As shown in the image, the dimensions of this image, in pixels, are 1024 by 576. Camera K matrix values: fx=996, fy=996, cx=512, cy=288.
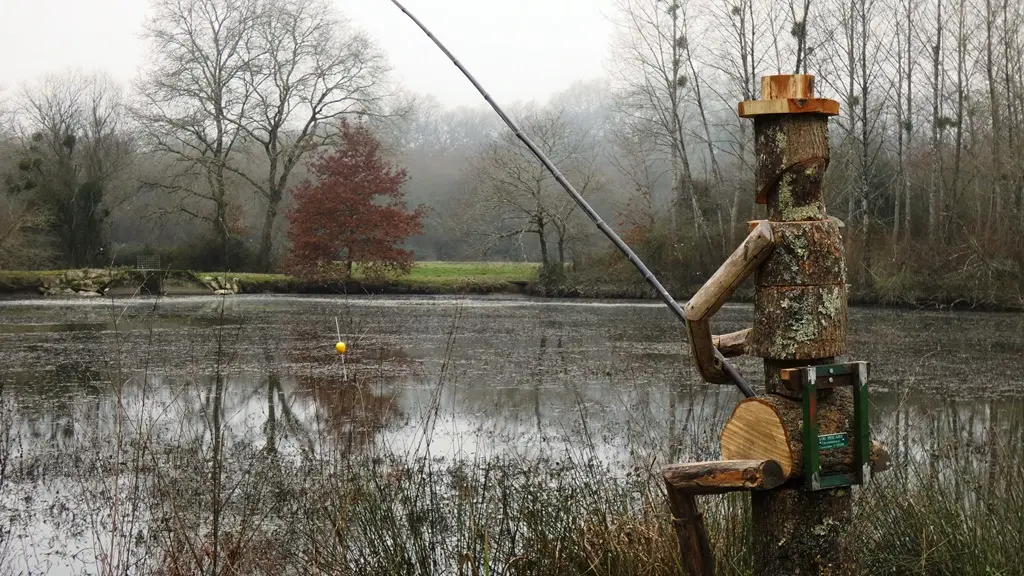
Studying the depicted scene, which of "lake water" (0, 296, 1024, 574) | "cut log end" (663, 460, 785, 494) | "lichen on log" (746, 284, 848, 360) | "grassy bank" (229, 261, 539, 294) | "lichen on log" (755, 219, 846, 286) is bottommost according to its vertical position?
"lake water" (0, 296, 1024, 574)

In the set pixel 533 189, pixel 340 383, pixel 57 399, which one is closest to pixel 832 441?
pixel 340 383

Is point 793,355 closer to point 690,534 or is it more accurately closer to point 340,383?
point 690,534

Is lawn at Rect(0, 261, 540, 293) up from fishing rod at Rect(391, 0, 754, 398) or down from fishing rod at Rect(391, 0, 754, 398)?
down

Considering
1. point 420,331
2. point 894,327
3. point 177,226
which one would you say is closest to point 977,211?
point 894,327

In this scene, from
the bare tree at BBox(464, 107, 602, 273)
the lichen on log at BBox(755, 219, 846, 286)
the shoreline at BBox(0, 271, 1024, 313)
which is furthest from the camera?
the bare tree at BBox(464, 107, 602, 273)

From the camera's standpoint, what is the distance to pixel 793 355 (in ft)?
9.14

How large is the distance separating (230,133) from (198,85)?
2376mm

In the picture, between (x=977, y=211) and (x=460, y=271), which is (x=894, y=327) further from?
(x=460, y=271)

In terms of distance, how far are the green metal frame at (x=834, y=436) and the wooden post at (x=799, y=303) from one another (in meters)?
0.06

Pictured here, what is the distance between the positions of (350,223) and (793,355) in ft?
114

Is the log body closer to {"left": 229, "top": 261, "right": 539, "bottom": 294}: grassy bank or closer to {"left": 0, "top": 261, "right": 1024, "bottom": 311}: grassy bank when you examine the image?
{"left": 0, "top": 261, "right": 1024, "bottom": 311}: grassy bank

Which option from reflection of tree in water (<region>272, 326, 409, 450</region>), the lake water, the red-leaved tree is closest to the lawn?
the red-leaved tree

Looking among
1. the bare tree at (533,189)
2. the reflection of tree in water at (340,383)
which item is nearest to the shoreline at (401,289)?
the bare tree at (533,189)

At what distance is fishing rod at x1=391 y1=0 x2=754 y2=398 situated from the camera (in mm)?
2797
